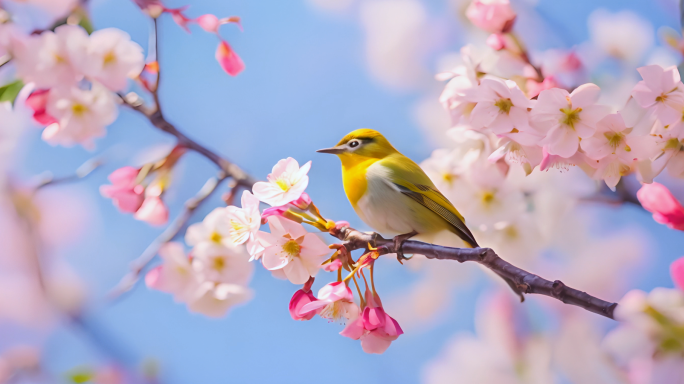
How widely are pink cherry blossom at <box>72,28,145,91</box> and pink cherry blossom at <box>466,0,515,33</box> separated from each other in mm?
591

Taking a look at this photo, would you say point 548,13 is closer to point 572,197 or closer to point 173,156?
point 572,197

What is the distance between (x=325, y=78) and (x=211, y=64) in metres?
0.23

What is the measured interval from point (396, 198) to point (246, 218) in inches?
9.5

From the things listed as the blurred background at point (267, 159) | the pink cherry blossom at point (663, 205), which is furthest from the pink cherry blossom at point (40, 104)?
the pink cherry blossom at point (663, 205)

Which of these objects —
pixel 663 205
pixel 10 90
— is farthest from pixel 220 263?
pixel 663 205

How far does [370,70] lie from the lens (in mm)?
868

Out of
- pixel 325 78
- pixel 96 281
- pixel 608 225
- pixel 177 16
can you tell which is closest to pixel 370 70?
pixel 325 78

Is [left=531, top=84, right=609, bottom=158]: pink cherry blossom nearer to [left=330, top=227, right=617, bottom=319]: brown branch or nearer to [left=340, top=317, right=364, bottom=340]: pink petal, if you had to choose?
[left=330, top=227, right=617, bottom=319]: brown branch

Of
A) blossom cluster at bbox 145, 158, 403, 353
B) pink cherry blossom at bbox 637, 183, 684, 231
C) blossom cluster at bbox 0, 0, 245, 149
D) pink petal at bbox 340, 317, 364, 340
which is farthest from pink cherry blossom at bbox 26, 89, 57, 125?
pink cherry blossom at bbox 637, 183, 684, 231

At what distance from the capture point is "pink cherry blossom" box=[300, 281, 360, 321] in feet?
1.90

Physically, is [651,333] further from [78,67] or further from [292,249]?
[78,67]

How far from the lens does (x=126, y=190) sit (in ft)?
2.57

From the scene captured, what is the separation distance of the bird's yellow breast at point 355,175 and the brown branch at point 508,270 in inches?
3.1

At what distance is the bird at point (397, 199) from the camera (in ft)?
2.36
